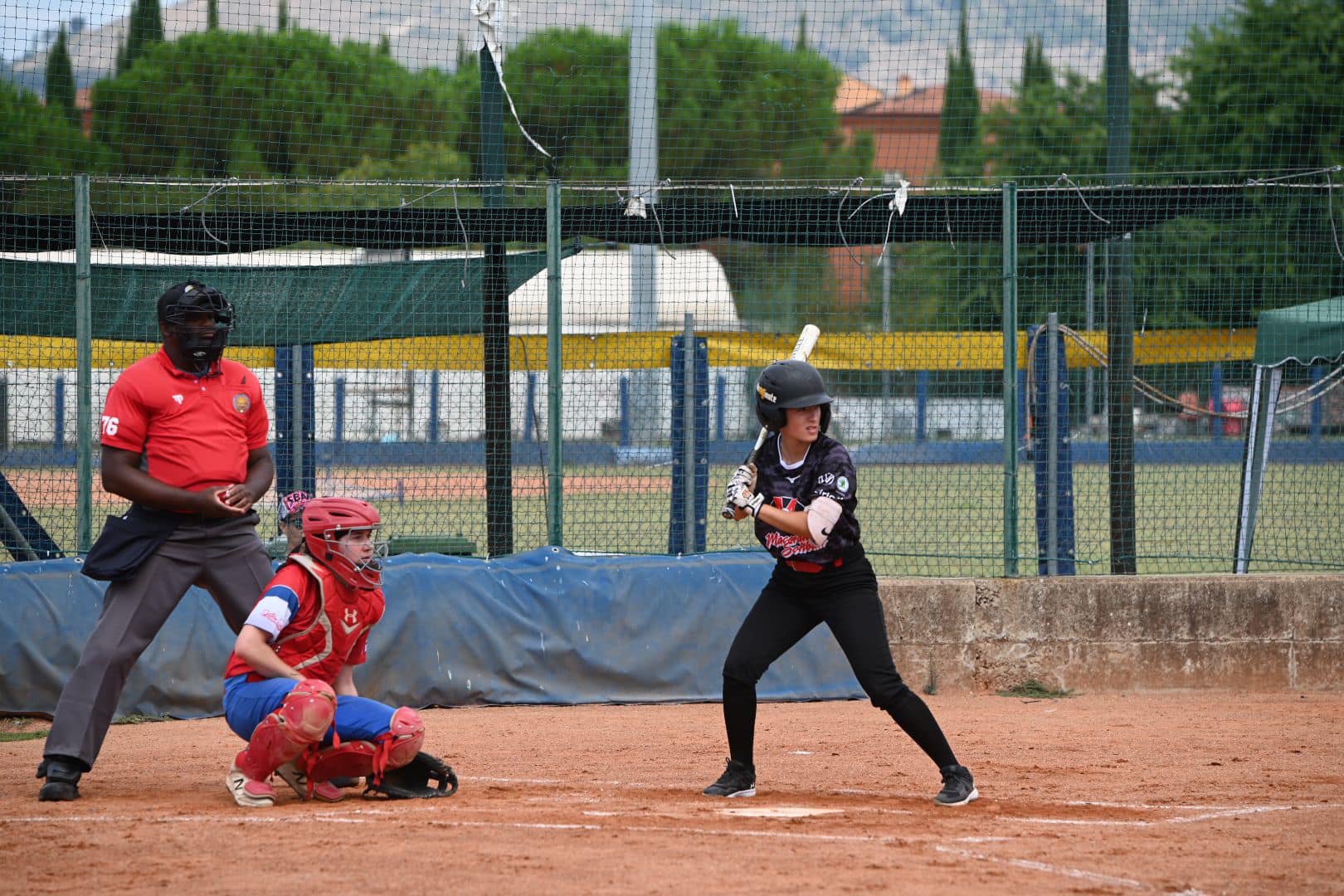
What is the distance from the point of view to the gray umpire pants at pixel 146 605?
558 centimetres

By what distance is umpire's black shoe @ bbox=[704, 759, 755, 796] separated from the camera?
18.5 feet

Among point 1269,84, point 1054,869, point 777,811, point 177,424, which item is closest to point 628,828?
point 777,811

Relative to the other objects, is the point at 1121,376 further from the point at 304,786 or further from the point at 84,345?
the point at 84,345

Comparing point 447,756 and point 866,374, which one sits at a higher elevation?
point 866,374

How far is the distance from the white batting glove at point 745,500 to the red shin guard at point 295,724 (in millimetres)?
1694

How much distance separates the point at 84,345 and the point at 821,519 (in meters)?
5.08

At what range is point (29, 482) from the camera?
8516 millimetres

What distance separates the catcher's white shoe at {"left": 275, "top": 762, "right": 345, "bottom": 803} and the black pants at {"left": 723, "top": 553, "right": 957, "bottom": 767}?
159 cm

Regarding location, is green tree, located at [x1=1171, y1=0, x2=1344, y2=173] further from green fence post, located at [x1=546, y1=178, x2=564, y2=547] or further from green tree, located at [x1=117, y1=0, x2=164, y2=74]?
green fence post, located at [x1=546, y1=178, x2=564, y2=547]

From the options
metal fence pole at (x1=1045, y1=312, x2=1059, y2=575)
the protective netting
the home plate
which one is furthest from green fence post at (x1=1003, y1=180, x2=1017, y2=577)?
the home plate

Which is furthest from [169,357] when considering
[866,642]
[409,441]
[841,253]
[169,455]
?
[841,253]

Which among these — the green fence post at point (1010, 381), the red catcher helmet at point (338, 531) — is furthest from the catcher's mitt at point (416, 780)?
the green fence post at point (1010, 381)

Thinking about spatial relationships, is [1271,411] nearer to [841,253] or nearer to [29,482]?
[841,253]

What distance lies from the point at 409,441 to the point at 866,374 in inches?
135
